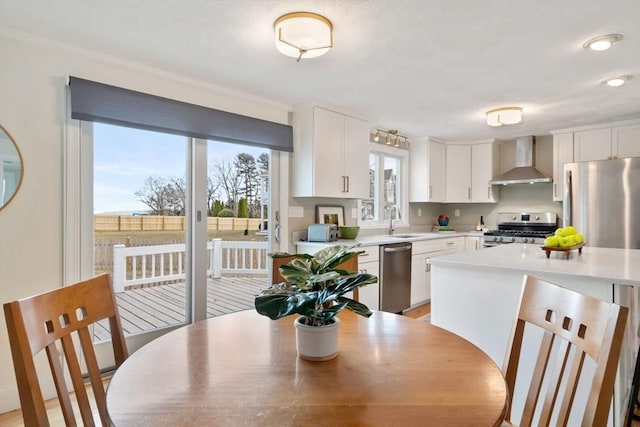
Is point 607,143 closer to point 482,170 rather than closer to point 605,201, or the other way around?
point 605,201

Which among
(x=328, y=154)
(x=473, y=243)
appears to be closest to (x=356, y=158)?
(x=328, y=154)

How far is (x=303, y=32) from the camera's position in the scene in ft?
6.32

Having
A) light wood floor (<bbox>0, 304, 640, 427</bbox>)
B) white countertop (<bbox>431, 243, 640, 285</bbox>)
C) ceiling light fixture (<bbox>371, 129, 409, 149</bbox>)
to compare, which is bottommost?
light wood floor (<bbox>0, 304, 640, 427</bbox>)

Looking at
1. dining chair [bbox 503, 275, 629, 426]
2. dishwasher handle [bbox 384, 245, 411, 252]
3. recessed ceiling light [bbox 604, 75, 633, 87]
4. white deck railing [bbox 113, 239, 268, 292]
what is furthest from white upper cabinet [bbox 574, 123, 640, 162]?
dining chair [bbox 503, 275, 629, 426]

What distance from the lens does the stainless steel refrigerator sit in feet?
11.7

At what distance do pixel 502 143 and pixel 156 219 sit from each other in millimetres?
4841

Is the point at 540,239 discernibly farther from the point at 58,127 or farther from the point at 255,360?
the point at 58,127

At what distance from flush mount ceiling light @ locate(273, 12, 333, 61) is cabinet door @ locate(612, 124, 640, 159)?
385 centimetres

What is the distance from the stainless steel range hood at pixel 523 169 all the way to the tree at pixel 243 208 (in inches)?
140

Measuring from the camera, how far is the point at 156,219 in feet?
9.28

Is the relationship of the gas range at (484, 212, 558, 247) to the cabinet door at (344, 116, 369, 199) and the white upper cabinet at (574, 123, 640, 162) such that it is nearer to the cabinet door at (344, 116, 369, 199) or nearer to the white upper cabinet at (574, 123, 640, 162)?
the white upper cabinet at (574, 123, 640, 162)

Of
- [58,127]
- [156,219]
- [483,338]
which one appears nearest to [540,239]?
[483,338]

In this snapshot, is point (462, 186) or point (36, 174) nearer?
point (36, 174)

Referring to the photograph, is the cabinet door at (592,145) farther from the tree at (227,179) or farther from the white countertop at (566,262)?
the tree at (227,179)
